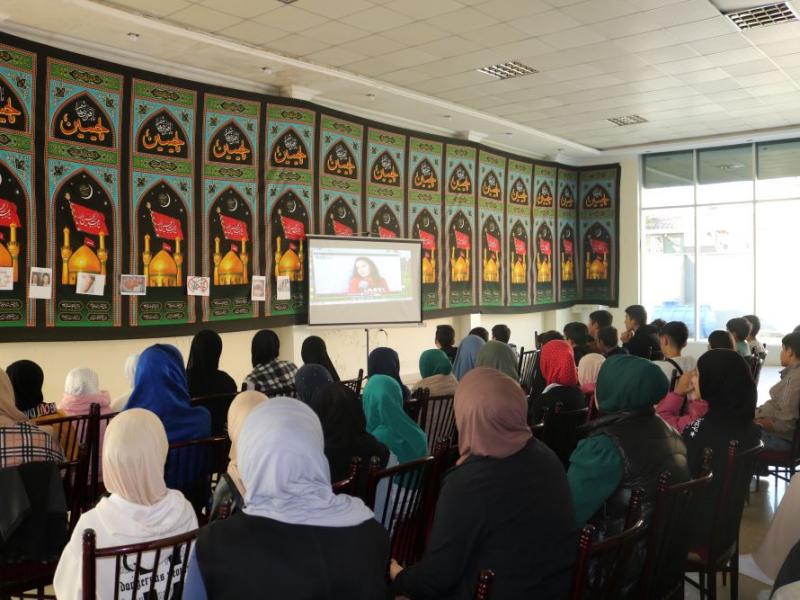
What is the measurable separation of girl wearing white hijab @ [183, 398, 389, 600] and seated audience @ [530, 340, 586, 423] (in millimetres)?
2388

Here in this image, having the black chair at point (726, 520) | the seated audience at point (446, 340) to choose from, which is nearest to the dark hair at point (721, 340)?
the seated audience at point (446, 340)

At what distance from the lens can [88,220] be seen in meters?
5.68

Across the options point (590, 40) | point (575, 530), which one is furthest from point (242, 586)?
point (590, 40)

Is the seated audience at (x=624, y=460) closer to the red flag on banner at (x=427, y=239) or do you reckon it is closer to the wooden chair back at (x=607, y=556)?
the wooden chair back at (x=607, y=556)

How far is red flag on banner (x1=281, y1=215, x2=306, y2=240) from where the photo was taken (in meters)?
7.22

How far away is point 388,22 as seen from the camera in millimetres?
5727

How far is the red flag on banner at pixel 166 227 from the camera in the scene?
615cm

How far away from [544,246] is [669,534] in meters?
9.40

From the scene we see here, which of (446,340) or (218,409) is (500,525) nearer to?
→ (218,409)

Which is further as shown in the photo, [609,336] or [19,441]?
[609,336]

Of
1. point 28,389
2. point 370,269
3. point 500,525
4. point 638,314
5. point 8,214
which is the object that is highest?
point 8,214

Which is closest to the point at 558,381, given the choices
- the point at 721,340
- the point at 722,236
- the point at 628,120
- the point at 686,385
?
the point at 686,385

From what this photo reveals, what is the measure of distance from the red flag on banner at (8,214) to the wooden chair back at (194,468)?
3.11 metres

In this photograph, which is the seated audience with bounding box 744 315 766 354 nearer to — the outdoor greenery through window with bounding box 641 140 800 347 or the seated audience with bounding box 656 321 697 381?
the seated audience with bounding box 656 321 697 381
